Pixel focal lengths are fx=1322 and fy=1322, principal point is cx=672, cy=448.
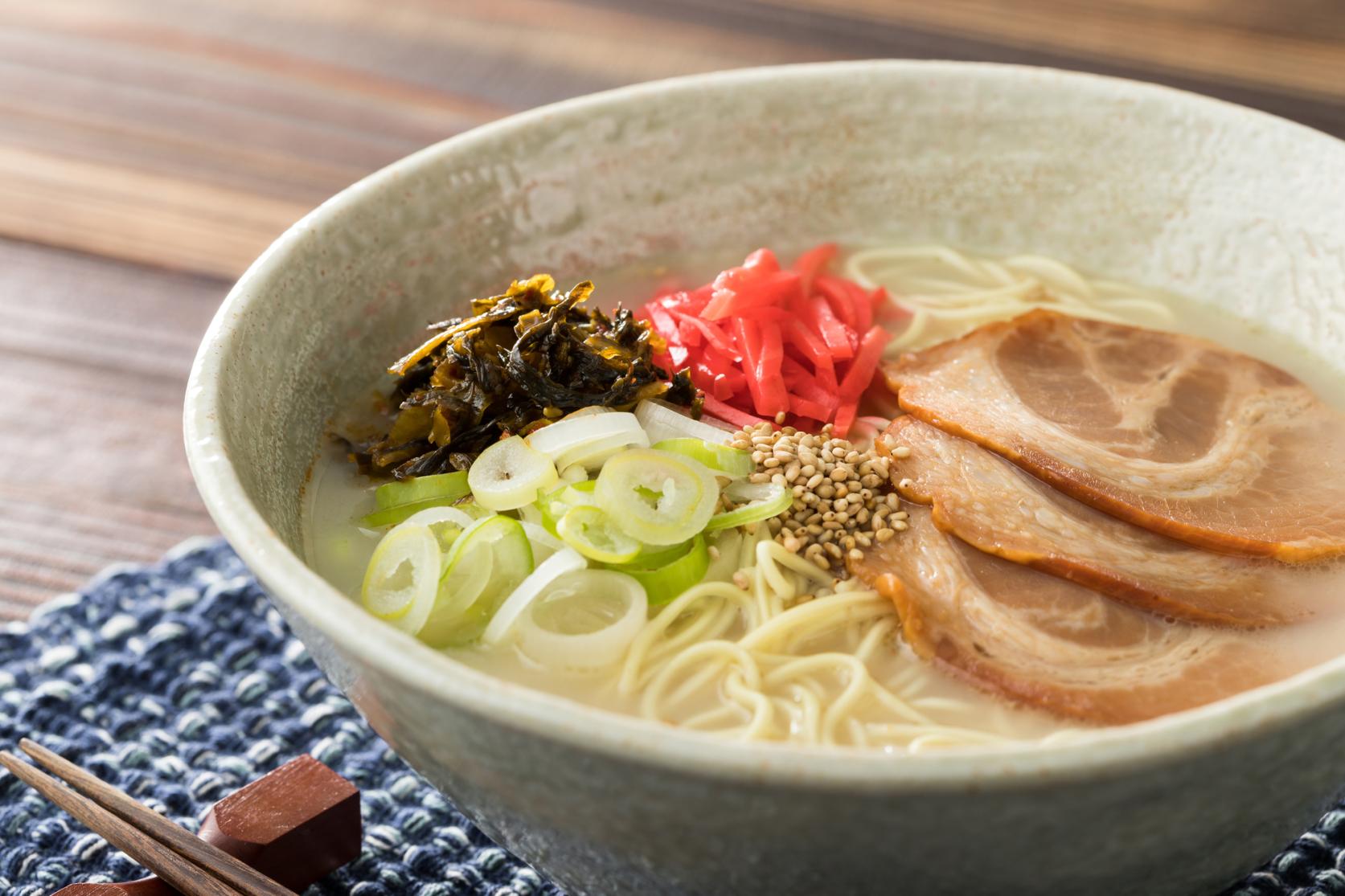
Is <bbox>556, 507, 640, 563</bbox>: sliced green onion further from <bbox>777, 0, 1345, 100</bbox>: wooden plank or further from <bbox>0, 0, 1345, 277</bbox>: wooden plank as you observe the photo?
<bbox>777, 0, 1345, 100</bbox>: wooden plank

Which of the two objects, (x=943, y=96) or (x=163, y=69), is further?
(x=163, y=69)

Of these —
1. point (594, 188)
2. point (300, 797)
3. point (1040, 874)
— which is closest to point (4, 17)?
point (594, 188)

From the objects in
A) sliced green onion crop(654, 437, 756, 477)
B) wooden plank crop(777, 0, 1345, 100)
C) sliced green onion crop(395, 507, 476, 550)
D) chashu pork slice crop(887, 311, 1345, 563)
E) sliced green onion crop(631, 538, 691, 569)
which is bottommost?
sliced green onion crop(395, 507, 476, 550)

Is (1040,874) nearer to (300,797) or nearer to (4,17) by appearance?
(300,797)

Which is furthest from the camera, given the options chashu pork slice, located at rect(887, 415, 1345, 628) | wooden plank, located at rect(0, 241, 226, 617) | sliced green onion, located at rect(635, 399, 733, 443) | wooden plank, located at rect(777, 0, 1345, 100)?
wooden plank, located at rect(777, 0, 1345, 100)

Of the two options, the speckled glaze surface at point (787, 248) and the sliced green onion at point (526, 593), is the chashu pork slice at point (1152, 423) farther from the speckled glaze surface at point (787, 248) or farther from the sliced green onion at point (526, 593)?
the sliced green onion at point (526, 593)

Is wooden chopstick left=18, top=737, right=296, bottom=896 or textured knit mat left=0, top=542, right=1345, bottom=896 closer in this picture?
wooden chopstick left=18, top=737, right=296, bottom=896

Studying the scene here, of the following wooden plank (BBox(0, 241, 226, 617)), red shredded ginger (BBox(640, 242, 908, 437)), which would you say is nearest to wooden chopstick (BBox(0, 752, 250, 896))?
wooden plank (BBox(0, 241, 226, 617))
